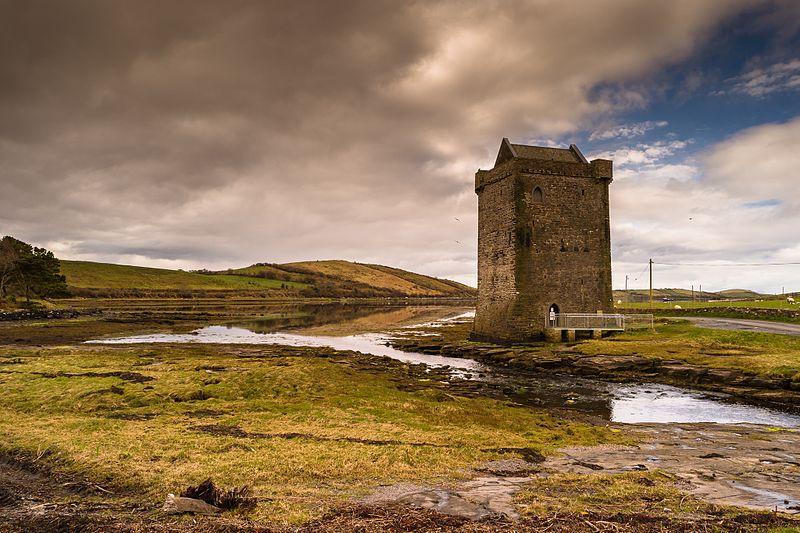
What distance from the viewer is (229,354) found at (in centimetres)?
2791

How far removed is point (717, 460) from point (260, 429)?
10446 mm

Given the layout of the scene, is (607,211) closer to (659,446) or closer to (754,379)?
(754,379)

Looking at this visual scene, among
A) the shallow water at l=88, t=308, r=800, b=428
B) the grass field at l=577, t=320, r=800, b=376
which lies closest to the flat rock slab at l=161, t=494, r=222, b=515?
the shallow water at l=88, t=308, r=800, b=428

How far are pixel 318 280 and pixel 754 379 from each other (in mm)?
161114

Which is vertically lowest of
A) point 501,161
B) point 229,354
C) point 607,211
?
point 229,354

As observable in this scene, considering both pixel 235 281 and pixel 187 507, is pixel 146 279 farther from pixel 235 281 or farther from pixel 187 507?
pixel 187 507

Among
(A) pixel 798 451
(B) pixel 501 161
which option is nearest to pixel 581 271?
(B) pixel 501 161

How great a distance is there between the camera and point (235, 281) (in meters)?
151

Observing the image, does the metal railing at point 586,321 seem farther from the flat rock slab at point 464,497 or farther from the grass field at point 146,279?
the grass field at point 146,279

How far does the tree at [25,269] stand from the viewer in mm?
66062

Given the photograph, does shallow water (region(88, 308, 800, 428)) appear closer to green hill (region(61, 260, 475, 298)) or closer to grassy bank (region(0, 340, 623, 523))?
grassy bank (region(0, 340, 623, 523))

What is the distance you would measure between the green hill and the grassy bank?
115 m

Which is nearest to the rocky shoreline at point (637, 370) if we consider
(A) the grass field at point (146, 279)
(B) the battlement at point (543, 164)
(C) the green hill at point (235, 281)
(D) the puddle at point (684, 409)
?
(D) the puddle at point (684, 409)

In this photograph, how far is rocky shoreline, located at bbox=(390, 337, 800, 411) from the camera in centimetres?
1812
